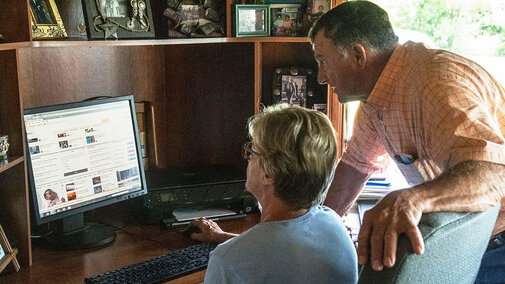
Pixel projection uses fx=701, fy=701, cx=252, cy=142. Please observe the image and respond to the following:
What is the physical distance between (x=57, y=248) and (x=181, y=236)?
427 mm

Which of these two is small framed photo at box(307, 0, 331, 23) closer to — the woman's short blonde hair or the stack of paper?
the stack of paper

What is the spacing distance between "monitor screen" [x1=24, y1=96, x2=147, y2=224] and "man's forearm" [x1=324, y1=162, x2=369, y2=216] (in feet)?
2.27

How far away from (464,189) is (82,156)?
1.32 meters

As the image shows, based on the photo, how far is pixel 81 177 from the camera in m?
2.37

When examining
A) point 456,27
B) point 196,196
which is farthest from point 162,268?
A: point 456,27

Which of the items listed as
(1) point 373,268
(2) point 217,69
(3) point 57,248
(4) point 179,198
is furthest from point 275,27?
(1) point 373,268


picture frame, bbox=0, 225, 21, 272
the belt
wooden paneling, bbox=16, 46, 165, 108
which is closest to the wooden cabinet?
wooden paneling, bbox=16, 46, 165, 108

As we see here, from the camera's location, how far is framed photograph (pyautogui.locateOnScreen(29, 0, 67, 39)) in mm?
2142

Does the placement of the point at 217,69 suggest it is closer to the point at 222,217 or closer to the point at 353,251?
the point at 222,217

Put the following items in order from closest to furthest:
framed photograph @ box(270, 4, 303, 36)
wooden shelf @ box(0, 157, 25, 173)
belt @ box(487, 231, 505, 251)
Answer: wooden shelf @ box(0, 157, 25, 173) < belt @ box(487, 231, 505, 251) < framed photograph @ box(270, 4, 303, 36)

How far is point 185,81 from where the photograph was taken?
118 inches

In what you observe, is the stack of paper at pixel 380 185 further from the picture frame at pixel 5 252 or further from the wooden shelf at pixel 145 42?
the picture frame at pixel 5 252

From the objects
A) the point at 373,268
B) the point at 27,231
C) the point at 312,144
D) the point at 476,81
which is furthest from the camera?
the point at 27,231

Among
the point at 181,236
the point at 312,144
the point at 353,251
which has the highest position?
the point at 312,144
